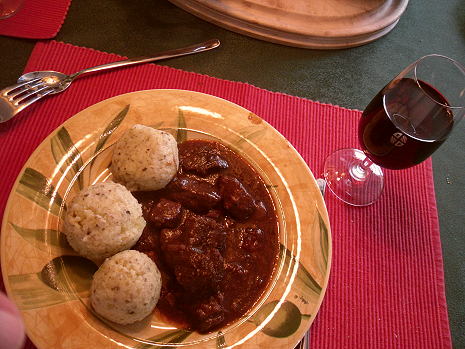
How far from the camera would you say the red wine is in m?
1.72

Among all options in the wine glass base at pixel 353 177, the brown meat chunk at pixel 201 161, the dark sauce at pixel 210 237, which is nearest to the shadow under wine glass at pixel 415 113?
the wine glass base at pixel 353 177

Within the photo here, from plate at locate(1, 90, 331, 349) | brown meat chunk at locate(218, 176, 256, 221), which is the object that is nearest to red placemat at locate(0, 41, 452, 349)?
plate at locate(1, 90, 331, 349)

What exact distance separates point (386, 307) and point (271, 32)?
204 centimetres

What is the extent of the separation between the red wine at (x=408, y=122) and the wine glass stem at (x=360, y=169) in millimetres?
413

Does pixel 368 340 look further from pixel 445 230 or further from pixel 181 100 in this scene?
pixel 181 100

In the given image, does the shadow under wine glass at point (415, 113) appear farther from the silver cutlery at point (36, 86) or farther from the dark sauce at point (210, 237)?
the silver cutlery at point (36, 86)

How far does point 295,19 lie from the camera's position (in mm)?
2852

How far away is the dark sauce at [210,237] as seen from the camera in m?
1.71

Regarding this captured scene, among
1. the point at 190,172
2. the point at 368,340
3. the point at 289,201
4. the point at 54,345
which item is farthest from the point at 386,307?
the point at 54,345

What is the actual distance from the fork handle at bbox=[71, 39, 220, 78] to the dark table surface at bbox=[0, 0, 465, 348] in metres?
0.05

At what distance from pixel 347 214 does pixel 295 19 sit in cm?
156

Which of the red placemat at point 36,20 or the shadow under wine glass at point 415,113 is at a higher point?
the red placemat at point 36,20

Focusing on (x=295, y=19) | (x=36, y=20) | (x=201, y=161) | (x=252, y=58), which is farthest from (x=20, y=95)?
(x=295, y=19)

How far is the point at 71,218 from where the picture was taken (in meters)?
1.66
